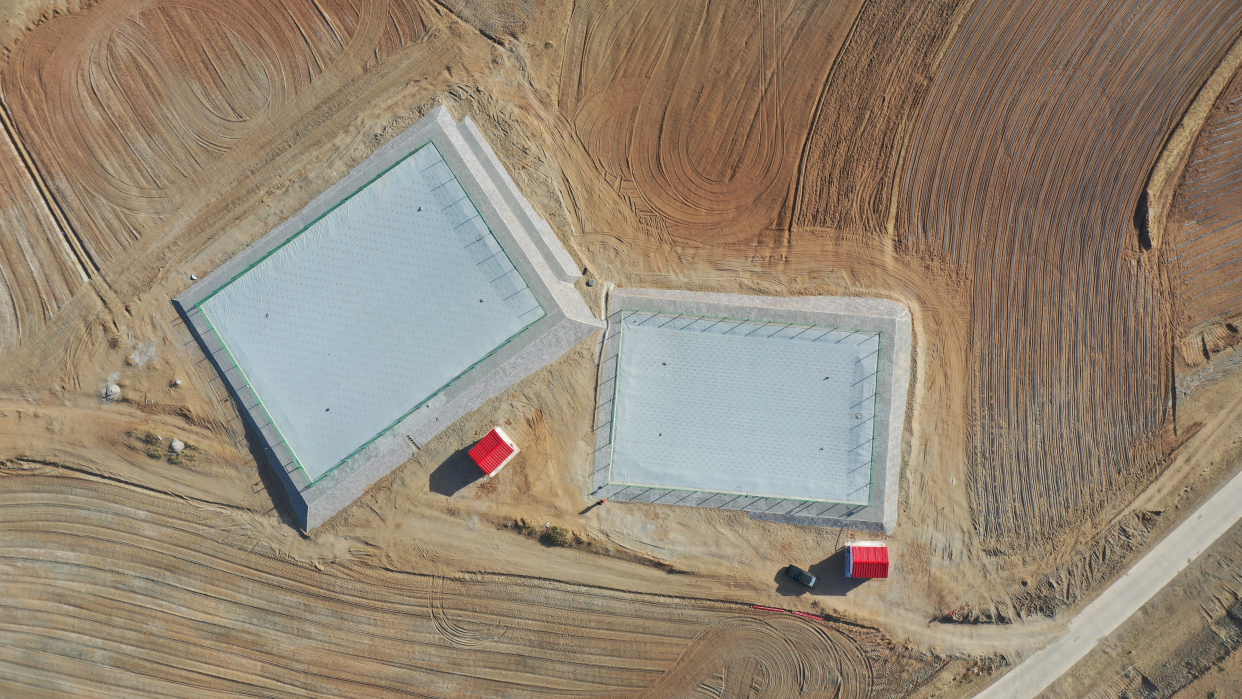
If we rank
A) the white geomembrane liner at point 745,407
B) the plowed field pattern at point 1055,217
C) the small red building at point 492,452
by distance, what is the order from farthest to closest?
the plowed field pattern at point 1055,217 → the white geomembrane liner at point 745,407 → the small red building at point 492,452

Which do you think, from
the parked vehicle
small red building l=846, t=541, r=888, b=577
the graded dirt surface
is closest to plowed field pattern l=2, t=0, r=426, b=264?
the graded dirt surface

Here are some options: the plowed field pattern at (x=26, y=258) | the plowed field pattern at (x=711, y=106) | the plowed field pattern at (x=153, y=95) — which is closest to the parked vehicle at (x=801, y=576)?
the plowed field pattern at (x=711, y=106)

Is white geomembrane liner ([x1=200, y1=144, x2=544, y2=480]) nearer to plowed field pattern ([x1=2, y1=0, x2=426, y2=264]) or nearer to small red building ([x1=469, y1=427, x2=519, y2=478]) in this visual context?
small red building ([x1=469, y1=427, x2=519, y2=478])

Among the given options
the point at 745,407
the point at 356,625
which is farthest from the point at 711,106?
the point at 356,625

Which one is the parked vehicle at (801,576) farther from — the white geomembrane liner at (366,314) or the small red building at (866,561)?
the white geomembrane liner at (366,314)

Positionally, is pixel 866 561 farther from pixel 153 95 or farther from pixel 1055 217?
pixel 153 95

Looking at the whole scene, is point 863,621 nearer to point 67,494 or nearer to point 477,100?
point 477,100
